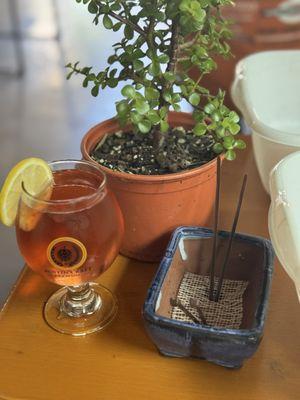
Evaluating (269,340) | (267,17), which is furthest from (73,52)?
(269,340)

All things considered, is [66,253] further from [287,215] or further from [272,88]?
[272,88]

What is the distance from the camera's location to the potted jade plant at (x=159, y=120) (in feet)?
1.83

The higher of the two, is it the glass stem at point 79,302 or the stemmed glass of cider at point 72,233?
the stemmed glass of cider at point 72,233

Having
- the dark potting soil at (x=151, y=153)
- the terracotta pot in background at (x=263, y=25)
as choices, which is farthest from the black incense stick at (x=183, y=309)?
the terracotta pot in background at (x=263, y=25)

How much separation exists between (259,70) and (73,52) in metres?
1.90

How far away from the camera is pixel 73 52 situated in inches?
101

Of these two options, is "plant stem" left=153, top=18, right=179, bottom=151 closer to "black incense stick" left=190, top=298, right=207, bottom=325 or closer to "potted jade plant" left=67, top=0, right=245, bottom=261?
"potted jade plant" left=67, top=0, right=245, bottom=261

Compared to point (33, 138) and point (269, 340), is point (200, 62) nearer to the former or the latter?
point (269, 340)

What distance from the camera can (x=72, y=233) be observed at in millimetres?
502

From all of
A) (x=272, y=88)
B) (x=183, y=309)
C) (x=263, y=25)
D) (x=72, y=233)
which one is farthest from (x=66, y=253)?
(x=263, y=25)

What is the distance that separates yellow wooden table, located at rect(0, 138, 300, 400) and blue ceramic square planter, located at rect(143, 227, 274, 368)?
0.07 feet

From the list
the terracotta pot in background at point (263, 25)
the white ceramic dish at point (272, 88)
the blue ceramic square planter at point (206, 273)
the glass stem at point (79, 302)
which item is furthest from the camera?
the terracotta pot in background at point (263, 25)

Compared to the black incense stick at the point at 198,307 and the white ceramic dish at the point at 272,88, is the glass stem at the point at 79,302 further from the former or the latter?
the white ceramic dish at the point at 272,88

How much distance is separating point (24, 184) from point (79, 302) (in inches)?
5.6
